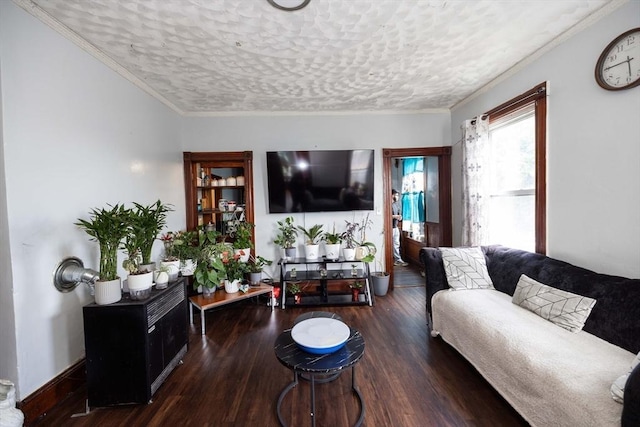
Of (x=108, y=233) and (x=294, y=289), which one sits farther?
(x=294, y=289)

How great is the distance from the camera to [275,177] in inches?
137

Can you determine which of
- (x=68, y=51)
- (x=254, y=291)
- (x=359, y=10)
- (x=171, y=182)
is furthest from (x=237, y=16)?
(x=254, y=291)

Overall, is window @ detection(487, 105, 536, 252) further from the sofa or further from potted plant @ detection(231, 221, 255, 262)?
potted plant @ detection(231, 221, 255, 262)

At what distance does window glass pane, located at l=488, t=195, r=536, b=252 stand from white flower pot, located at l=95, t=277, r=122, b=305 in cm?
341

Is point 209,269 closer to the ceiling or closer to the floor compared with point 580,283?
closer to the floor

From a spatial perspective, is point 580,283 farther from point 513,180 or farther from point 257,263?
point 257,263

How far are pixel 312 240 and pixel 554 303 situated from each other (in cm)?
247

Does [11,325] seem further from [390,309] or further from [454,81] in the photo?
[454,81]

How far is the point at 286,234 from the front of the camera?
11.6 ft

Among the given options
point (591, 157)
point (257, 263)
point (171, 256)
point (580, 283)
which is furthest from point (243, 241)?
point (591, 157)

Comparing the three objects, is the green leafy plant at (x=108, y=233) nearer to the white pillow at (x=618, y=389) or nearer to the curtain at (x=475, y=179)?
the white pillow at (x=618, y=389)

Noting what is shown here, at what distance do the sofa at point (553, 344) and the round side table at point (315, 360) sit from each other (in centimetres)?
86

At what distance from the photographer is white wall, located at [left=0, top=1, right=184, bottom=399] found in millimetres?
1492

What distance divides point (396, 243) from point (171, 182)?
4421 mm
